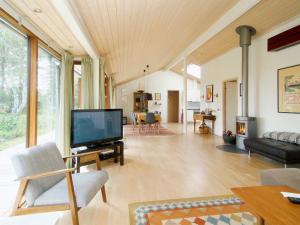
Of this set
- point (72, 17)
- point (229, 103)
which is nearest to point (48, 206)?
point (72, 17)

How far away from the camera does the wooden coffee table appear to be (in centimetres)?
129

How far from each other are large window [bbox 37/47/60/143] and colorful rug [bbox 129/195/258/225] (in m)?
1.96

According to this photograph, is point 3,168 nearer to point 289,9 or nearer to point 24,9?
point 24,9

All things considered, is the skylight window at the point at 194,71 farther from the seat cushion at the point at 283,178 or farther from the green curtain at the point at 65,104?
the seat cushion at the point at 283,178

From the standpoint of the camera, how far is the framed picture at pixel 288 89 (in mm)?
3914

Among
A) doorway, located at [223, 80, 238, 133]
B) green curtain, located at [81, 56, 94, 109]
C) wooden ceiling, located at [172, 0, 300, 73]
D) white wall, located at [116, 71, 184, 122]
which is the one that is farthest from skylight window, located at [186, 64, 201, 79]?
green curtain, located at [81, 56, 94, 109]

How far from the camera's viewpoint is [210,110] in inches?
301

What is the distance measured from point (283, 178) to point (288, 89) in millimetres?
2789

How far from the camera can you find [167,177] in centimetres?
313

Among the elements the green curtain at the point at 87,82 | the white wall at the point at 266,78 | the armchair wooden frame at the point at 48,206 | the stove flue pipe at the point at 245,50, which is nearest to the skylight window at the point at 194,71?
the white wall at the point at 266,78

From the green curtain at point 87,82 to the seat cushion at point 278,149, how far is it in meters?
3.49

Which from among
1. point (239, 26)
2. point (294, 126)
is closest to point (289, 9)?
point (239, 26)

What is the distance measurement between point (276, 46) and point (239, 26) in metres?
0.97

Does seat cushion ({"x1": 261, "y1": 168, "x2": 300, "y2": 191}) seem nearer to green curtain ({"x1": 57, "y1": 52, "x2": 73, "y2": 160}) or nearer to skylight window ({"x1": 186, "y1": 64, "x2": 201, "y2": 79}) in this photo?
green curtain ({"x1": 57, "y1": 52, "x2": 73, "y2": 160})
